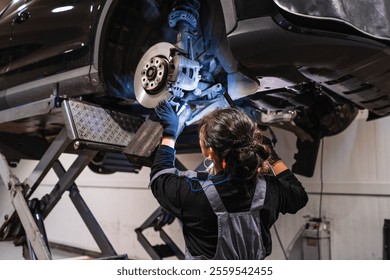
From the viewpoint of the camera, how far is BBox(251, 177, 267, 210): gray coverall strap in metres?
1.24

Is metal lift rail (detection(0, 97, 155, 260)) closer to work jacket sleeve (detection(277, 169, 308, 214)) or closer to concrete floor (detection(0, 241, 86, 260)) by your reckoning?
work jacket sleeve (detection(277, 169, 308, 214))

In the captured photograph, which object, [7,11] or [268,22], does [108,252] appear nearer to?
[7,11]

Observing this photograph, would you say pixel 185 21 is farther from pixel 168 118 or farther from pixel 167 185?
pixel 167 185

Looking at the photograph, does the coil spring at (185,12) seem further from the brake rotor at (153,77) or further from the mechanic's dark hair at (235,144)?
the mechanic's dark hair at (235,144)

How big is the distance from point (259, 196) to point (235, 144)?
196 mm

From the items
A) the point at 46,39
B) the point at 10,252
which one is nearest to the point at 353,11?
the point at 46,39

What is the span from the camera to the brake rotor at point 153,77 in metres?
1.72

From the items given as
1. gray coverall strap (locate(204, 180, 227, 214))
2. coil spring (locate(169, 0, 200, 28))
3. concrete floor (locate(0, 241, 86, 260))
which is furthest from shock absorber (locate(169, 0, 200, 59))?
concrete floor (locate(0, 241, 86, 260))

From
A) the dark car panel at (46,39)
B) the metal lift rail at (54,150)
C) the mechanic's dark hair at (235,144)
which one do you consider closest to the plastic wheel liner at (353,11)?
the mechanic's dark hair at (235,144)

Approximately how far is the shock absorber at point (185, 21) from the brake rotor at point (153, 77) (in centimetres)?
6

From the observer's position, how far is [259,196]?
1.25 meters

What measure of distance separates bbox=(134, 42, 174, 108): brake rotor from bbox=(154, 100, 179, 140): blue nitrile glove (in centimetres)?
5
